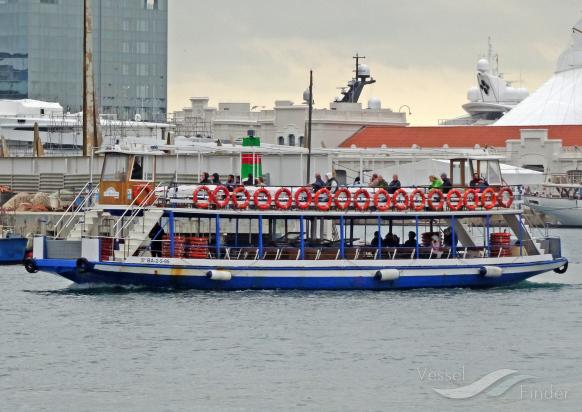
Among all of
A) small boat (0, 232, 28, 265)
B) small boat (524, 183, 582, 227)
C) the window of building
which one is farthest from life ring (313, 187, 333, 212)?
the window of building

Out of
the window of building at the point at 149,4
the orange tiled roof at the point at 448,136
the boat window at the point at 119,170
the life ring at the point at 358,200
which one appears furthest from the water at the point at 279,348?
the window of building at the point at 149,4

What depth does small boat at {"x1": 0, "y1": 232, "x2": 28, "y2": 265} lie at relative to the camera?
61.8 m

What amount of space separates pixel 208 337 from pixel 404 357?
5208 mm

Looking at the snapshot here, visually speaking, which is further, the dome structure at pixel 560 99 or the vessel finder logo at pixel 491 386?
the dome structure at pixel 560 99

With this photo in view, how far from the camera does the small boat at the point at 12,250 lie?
203 feet

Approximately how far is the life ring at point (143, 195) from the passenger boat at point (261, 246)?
0.10ft

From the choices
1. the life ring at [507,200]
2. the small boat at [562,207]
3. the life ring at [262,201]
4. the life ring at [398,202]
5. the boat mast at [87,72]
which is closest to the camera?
the life ring at [262,201]

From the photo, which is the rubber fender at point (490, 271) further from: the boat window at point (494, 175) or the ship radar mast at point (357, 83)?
the ship radar mast at point (357, 83)

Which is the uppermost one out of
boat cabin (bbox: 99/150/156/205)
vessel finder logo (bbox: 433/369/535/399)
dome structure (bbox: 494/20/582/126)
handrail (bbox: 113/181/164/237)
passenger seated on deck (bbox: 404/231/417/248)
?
dome structure (bbox: 494/20/582/126)

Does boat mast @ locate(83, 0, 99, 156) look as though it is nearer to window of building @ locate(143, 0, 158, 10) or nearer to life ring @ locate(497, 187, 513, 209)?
life ring @ locate(497, 187, 513, 209)

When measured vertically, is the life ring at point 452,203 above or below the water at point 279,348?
above

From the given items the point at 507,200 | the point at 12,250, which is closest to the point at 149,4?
the point at 12,250

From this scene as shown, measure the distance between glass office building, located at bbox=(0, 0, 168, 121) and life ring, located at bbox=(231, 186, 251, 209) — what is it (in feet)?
311

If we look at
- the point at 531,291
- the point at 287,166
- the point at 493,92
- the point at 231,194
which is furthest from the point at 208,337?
the point at 493,92
